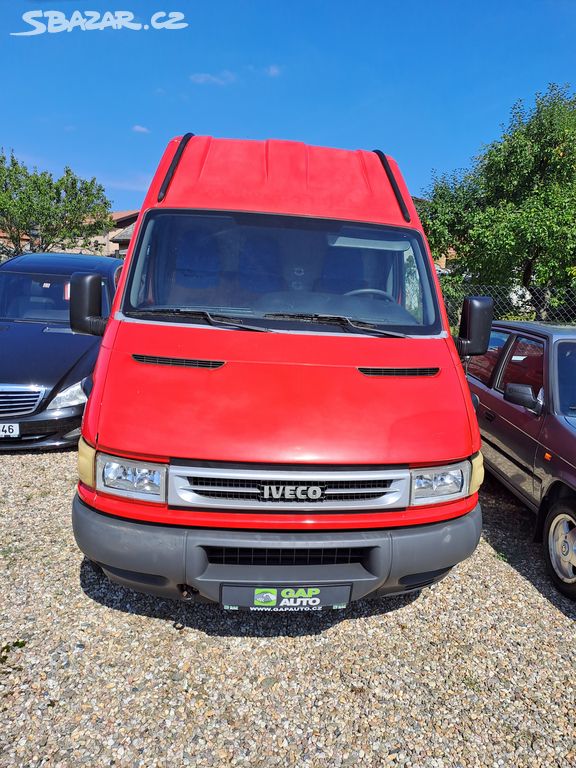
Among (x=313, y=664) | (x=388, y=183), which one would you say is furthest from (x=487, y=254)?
(x=313, y=664)

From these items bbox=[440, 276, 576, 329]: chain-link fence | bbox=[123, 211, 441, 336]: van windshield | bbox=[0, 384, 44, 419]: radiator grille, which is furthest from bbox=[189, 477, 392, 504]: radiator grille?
bbox=[440, 276, 576, 329]: chain-link fence

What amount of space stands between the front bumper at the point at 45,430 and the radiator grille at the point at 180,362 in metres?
2.87

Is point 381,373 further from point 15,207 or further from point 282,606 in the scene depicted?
point 15,207

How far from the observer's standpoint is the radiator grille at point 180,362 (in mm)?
2643

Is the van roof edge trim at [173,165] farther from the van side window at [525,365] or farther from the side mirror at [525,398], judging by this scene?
the van side window at [525,365]

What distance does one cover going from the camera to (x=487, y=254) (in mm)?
13180

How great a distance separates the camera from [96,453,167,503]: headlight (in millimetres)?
2340

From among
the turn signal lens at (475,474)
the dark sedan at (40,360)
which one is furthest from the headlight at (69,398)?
the turn signal lens at (475,474)

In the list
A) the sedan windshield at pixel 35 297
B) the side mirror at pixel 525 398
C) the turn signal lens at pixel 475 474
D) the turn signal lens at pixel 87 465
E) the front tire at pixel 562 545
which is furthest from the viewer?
the sedan windshield at pixel 35 297

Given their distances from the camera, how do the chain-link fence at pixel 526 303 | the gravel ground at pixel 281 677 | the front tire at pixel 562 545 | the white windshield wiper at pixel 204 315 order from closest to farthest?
the gravel ground at pixel 281 677
the white windshield wiper at pixel 204 315
the front tire at pixel 562 545
the chain-link fence at pixel 526 303

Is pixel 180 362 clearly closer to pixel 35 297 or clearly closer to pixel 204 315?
pixel 204 315

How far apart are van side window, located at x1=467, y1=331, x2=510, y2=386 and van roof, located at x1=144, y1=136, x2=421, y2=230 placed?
2.11 m

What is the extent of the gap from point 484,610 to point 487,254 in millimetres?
11680

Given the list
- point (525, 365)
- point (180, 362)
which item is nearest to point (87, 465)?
point (180, 362)
